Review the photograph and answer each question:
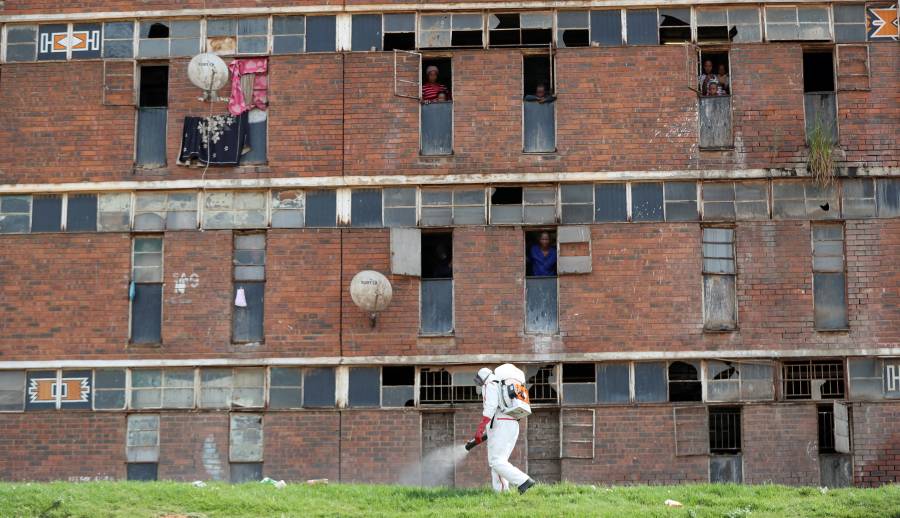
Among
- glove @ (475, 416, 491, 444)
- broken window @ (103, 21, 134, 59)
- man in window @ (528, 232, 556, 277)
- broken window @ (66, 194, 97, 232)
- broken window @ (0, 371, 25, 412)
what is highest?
broken window @ (103, 21, 134, 59)

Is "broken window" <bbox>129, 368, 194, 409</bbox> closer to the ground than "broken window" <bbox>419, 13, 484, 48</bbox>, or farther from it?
closer to the ground

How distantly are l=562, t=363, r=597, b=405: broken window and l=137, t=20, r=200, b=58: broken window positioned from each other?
8717mm

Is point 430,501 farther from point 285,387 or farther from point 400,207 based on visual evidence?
point 400,207

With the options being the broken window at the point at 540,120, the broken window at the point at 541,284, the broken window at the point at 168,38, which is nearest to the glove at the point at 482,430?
the broken window at the point at 541,284

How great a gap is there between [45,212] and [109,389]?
3320mm

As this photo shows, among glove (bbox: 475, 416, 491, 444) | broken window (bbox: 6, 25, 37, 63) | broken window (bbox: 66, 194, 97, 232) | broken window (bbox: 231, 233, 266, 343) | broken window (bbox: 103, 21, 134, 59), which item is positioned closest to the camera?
glove (bbox: 475, 416, 491, 444)

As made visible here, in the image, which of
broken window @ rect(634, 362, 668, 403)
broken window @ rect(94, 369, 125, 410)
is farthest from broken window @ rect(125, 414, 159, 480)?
broken window @ rect(634, 362, 668, 403)

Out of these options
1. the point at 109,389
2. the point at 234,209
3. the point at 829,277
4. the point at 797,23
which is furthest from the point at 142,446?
the point at 797,23

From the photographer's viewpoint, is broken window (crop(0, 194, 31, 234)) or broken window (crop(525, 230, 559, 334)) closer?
broken window (crop(525, 230, 559, 334))

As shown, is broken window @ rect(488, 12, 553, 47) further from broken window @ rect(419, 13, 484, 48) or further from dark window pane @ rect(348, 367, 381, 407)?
dark window pane @ rect(348, 367, 381, 407)

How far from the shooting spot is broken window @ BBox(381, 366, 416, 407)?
24406mm

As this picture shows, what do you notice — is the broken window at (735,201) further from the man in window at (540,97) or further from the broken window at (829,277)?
the man in window at (540,97)

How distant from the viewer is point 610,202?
2478 centimetres

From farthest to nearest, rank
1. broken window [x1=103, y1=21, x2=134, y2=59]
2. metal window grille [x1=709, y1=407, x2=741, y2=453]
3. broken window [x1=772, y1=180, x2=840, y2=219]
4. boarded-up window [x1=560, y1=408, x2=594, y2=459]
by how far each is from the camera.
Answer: broken window [x1=103, y1=21, x2=134, y2=59] → broken window [x1=772, y1=180, x2=840, y2=219] → metal window grille [x1=709, y1=407, x2=741, y2=453] → boarded-up window [x1=560, y1=408, x2=594, y2=459]
